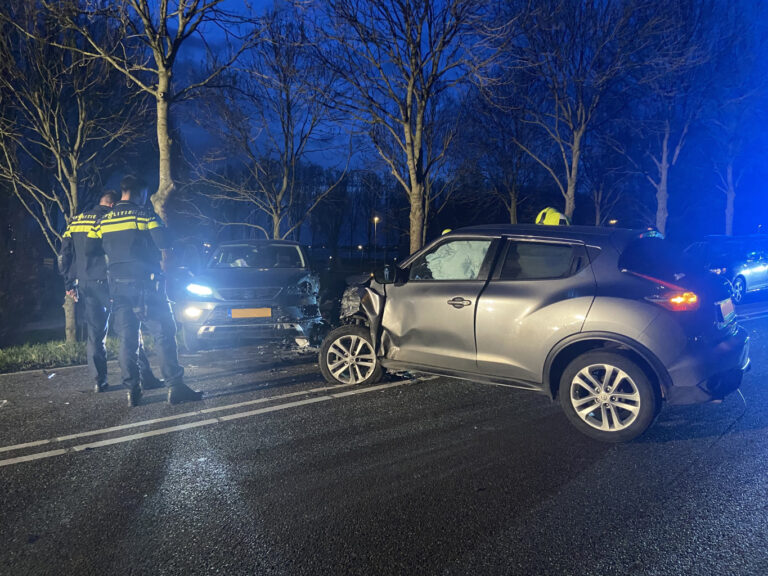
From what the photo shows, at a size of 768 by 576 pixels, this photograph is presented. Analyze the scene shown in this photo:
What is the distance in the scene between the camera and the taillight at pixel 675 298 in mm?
4039

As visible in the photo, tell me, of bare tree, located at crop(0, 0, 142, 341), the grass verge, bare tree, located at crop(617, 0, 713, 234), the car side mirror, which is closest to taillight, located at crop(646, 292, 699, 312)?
the car side mirror

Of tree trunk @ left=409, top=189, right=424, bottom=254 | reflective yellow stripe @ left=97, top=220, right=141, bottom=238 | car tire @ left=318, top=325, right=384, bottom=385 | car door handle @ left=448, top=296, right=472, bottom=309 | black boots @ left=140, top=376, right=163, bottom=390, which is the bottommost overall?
black boots @ left=140, top=376, right=163, bottom=390

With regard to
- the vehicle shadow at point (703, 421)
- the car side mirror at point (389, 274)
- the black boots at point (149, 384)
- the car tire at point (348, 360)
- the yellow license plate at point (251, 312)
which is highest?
the car side mirror at point (389, 274)

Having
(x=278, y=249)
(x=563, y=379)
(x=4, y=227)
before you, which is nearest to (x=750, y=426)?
(x=563, y=379)

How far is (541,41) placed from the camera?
1523cm

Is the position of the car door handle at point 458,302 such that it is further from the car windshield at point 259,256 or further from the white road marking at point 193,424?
the car windshield at point 259,256

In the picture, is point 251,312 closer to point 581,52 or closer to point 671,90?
point 581,52

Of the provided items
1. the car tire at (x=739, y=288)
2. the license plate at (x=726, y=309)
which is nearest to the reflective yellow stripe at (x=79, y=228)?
the license plate at (x=726, y=309)

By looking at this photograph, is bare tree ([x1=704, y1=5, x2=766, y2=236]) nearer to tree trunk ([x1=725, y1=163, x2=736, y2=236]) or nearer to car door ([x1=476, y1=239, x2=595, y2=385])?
tree trunk ([x1=725, y1=163, x2=736, y2=236])

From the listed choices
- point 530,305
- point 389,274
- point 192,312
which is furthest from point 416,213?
point 530,305

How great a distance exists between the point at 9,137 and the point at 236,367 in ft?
20.9

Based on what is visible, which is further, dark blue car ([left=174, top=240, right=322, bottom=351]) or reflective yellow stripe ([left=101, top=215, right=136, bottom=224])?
dark blue car ([left=174, top=240, right=322, bottom=351])

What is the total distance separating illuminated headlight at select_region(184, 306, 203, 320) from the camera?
735 centimetres

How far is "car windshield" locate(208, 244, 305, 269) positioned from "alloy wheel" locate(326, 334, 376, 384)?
322cm
